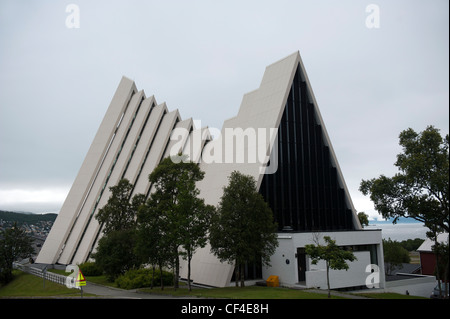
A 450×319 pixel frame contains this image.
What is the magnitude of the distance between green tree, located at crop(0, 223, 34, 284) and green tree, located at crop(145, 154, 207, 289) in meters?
24.5

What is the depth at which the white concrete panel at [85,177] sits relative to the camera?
45.3 m

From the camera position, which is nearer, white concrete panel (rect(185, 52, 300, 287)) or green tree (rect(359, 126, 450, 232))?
green tree (rect(359, 126, 450, 232))

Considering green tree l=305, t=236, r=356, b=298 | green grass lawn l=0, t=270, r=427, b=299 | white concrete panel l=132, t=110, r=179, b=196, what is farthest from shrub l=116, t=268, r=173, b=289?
white concrete panel l=132, t=110, r=179, b=196

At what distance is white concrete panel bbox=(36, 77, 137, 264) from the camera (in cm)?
4534

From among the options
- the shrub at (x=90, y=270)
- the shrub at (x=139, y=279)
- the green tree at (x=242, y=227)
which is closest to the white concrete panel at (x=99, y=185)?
the shrub at (x=90, y=270)

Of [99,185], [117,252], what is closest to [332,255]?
[117,252]

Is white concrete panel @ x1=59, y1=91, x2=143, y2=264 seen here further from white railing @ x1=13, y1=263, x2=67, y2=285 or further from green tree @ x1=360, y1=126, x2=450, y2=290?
green tree @ x1=360, y1=126, x2=450, y2=290

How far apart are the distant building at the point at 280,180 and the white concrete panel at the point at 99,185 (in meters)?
0.20

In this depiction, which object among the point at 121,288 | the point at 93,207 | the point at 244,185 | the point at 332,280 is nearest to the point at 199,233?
the point at 244,185

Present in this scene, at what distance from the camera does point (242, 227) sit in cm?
2459

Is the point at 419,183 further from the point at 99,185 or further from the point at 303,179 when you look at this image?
the point at 99,185

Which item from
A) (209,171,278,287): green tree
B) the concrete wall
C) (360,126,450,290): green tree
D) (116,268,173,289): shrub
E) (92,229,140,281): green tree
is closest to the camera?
(360,126,450,290): green tree

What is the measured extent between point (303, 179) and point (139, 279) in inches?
640

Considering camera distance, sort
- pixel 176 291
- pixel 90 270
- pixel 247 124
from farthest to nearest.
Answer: pixel 90 270 < pixel 247 124 < pixel 176 291
